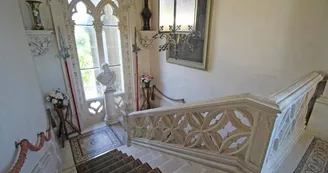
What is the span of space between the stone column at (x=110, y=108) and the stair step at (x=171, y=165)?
254 centimetres

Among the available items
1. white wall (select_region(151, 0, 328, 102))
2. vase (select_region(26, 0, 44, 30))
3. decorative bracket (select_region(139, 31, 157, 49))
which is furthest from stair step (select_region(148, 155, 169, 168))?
vase (select_region(26, 0, 44, 30))

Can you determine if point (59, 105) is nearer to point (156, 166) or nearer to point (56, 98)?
point (56, 98)

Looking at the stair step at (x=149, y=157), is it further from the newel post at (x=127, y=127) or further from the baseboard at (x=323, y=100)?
the baseboard at (x=323, y=100)

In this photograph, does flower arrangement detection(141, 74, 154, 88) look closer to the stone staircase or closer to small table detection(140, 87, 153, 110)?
small table detection(140, 87, 153, 110)

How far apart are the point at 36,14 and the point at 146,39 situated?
2049 millimetres

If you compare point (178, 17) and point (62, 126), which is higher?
point (178, 17)

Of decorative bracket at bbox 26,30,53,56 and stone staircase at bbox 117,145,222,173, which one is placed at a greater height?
decorative bracket at bbox 26,30,53,56

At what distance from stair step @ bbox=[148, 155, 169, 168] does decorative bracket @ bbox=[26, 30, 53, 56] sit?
2.75 meters

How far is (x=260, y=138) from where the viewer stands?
863 mm

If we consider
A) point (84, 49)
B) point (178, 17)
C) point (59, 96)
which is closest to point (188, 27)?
point (178, 17)

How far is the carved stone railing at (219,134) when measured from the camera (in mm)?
848

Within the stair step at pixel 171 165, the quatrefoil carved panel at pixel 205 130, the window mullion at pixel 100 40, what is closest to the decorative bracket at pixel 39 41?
the window mullion at pixel 100 40

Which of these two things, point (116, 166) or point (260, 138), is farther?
point (116, 166)

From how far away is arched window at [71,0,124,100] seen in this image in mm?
3340
